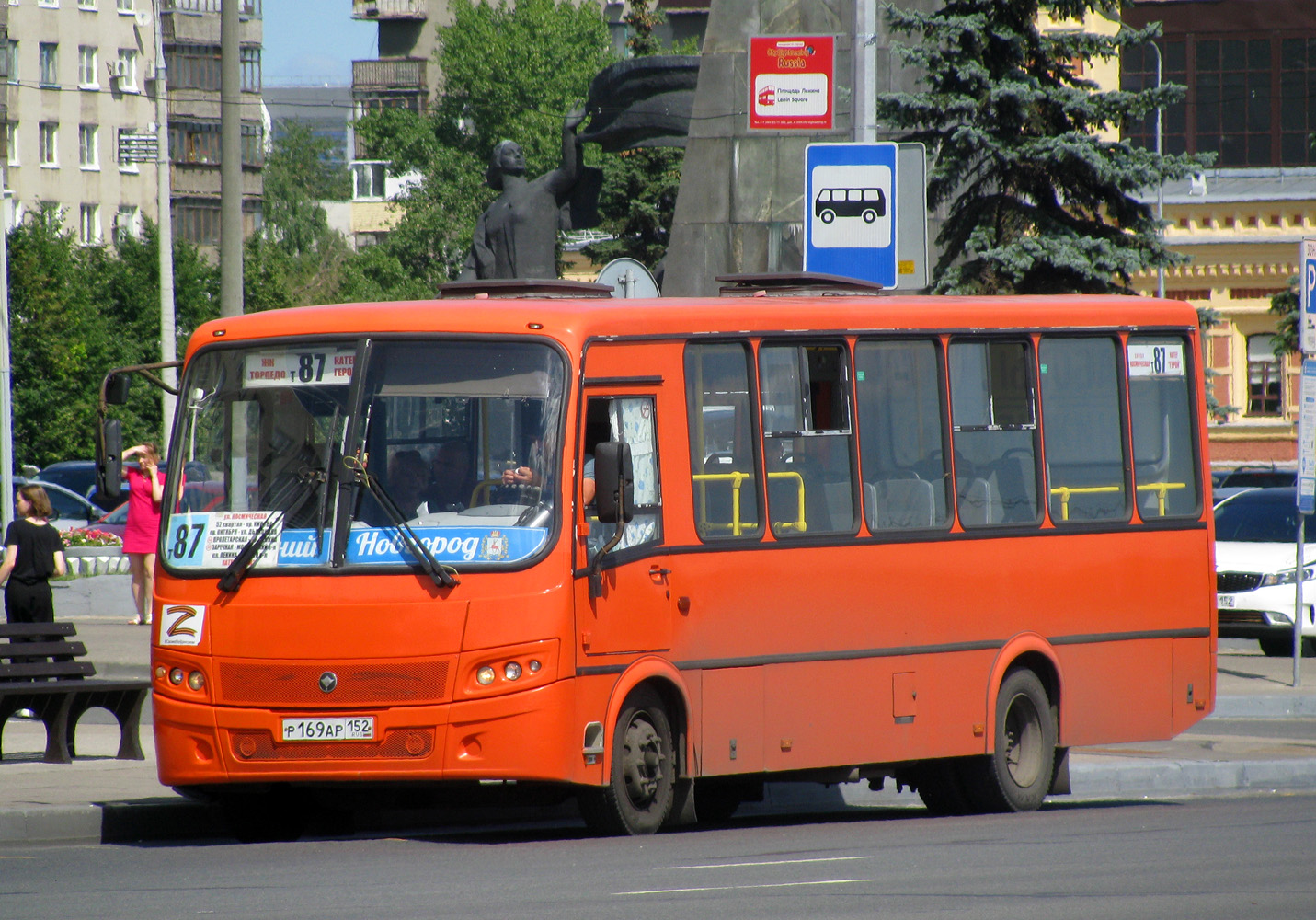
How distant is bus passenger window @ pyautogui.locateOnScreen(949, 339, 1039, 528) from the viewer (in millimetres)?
11984

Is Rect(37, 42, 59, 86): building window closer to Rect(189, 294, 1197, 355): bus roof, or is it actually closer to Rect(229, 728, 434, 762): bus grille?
Rect(189, 294, 1197, 355): bus roof

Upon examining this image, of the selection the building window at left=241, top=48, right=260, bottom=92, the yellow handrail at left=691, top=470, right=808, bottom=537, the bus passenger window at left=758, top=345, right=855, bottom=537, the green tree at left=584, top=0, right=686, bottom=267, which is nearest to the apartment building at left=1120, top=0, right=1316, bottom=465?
the green tree at left=584, top=0, right=686, bottom=267

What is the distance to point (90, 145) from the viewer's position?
85.8 meters

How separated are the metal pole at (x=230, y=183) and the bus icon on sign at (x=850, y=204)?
23.0 ft

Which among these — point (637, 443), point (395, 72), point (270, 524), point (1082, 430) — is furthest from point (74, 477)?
point (395, 72)

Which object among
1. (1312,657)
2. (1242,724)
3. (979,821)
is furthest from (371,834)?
(1312,657)

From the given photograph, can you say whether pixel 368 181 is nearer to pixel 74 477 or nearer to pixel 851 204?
pixel 74 477

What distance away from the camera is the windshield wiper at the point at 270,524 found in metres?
10.0

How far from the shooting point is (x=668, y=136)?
82.5 feet

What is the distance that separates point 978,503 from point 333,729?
3997 mm

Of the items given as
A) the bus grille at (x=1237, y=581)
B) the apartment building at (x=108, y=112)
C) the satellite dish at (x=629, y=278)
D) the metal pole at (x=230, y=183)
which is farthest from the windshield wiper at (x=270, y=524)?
the apartment building at (x=108, y=112)

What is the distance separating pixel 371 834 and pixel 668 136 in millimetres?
15084

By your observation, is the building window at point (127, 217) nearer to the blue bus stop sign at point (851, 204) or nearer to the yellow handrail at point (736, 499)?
the blue bus stop sign at point (851, 204)

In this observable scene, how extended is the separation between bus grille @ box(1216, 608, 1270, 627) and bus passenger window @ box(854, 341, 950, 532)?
35.5 ft
